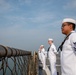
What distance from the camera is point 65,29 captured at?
4066 millimetres

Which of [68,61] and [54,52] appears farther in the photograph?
[54,52]

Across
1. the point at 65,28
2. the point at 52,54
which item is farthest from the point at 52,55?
the point at 65,28

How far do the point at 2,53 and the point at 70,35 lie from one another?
1347 mm

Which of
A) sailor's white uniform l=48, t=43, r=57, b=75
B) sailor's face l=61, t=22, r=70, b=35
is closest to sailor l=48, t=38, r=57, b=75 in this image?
sailor's white uniform l=48, t=43, r=57, b=75

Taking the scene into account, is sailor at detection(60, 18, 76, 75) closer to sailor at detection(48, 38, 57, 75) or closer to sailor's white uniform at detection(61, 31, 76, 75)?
sailor's white uniform at detection(61, 31, 76, 75)

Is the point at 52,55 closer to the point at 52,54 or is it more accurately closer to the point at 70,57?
the point at 52,54

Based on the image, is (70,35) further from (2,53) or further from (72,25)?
(2,53)

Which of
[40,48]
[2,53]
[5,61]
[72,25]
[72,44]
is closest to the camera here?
[2,53]

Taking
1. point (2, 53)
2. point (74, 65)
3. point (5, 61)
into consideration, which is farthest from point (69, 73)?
point (2, 53)

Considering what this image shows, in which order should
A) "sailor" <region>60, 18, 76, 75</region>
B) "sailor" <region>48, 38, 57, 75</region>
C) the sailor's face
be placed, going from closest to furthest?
"sailor" <region>60, 18, 76, 75</region> → the sailor's face → "sailor" <region>48, 38, 57, 75</region>

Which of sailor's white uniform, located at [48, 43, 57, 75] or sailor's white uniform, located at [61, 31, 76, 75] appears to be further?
sailor's white uniform, located at [48, 43, 57, 75]

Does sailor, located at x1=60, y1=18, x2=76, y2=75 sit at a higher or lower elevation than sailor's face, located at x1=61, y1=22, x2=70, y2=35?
lower

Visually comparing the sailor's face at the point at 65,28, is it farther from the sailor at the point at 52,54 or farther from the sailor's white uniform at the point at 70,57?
the sailor at the point at 52,54

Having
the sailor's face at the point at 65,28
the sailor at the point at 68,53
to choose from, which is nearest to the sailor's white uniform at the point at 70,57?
the sailor at the point at 68,53
